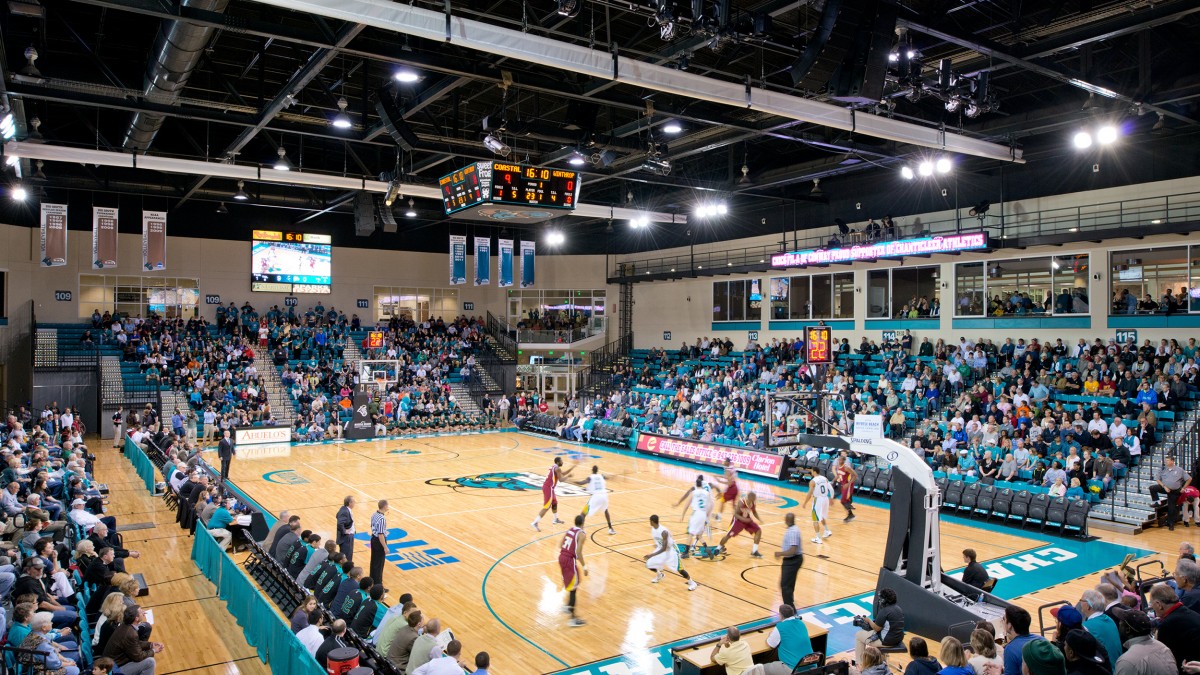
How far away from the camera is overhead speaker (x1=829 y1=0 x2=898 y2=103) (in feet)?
35.2

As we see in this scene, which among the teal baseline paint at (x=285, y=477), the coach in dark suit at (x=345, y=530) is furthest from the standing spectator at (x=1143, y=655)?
the teal baseline paint at (x=285, y=477)

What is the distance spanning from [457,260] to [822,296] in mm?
15079

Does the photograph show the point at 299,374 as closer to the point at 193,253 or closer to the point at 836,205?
the point at 193,253

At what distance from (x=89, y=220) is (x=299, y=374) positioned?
11.1m

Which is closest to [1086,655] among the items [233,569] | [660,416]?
[233,569]

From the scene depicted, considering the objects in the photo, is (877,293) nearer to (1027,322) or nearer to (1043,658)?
(1027,322)

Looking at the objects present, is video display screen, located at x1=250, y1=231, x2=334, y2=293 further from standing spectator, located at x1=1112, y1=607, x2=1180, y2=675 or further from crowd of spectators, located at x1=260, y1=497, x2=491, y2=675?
standing spectator, located at x1=1112, y1=607, x2=1180, y2=675

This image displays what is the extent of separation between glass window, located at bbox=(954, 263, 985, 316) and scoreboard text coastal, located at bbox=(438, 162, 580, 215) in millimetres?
15576

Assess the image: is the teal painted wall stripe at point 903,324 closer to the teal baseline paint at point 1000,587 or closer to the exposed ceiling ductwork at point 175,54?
the teal baseline paint at point 1000,587

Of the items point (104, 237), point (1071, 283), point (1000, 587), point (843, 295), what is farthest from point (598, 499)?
point (843, 295)

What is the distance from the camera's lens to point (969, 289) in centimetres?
2711

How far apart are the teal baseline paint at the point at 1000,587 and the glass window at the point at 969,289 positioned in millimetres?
12463

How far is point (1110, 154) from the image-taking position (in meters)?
22.8

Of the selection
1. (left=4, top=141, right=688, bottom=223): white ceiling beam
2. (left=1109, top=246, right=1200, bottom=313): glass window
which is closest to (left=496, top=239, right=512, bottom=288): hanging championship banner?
(left=4, top=141, right=688, bottom=223): white ceiling beam
